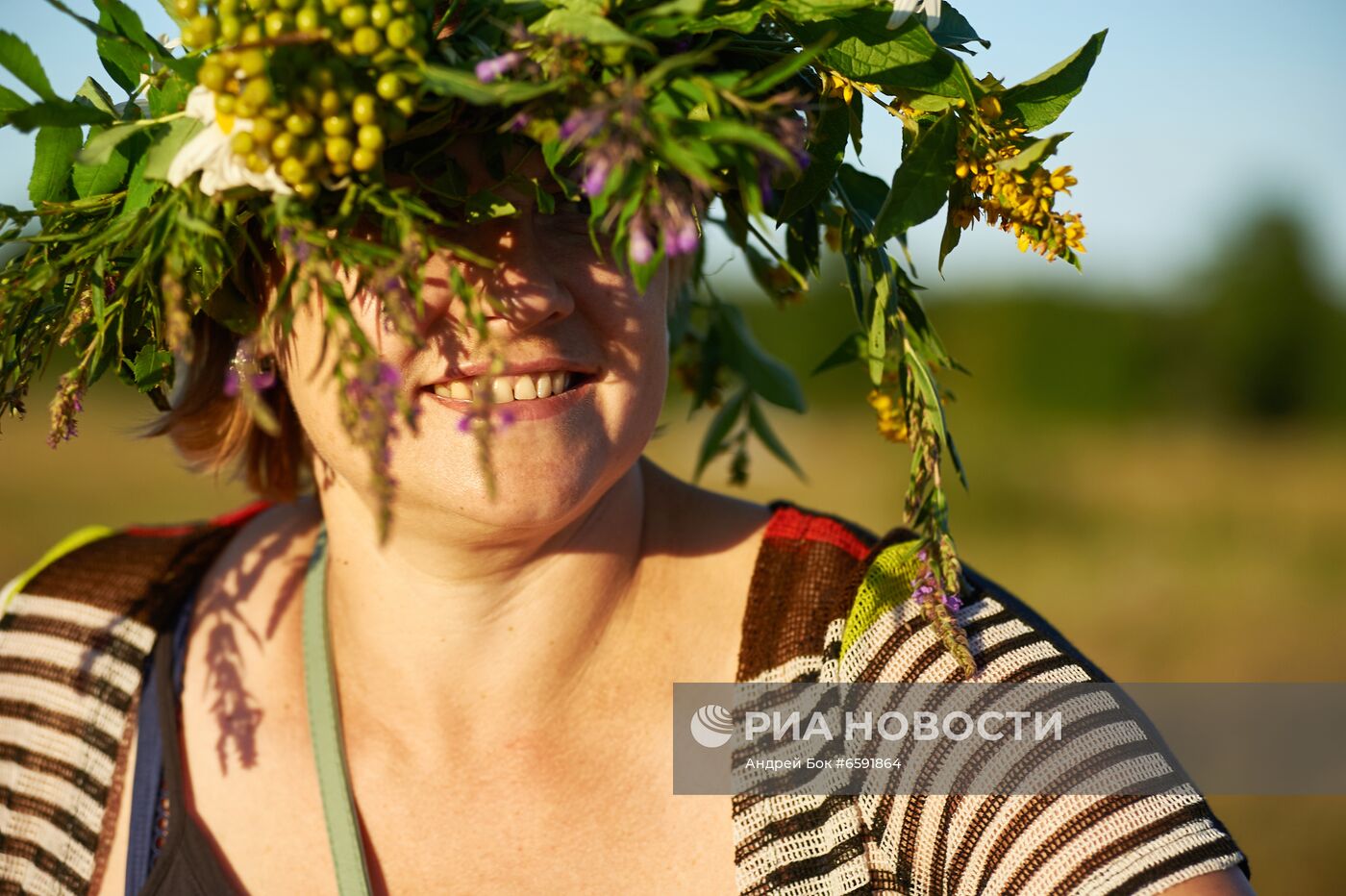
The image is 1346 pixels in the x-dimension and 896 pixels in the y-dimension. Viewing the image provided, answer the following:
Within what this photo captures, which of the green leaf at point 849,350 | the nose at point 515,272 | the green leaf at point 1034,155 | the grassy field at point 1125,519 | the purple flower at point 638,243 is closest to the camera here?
the purple flower at point 638,243

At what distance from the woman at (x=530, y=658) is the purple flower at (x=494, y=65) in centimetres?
34

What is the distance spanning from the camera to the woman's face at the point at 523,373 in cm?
195

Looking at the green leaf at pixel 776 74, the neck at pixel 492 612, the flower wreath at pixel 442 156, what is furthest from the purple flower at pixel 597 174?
the neck at pixel 492 612

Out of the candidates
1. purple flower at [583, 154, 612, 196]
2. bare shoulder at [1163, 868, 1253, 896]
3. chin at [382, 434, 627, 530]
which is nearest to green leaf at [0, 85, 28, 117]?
chin at [382, 434, 627, 530]

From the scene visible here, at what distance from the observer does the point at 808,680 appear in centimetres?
226

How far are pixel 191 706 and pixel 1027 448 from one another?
59.2 feet

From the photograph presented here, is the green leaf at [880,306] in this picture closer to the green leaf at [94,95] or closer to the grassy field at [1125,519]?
the green leaf at [94,95]

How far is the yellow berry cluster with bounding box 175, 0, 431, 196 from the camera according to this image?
1.49 m

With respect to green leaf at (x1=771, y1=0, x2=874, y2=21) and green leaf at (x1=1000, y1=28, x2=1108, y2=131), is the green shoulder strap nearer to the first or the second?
green leaf at (x1=771, y1=0, x2=874, y2=21)

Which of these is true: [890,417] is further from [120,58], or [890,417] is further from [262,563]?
[262,563]

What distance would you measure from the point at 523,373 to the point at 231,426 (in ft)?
3.76

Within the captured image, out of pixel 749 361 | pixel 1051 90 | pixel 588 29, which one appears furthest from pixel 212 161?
pixel 749 361

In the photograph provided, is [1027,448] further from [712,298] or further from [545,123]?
[545,123]

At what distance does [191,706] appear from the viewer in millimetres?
2594
